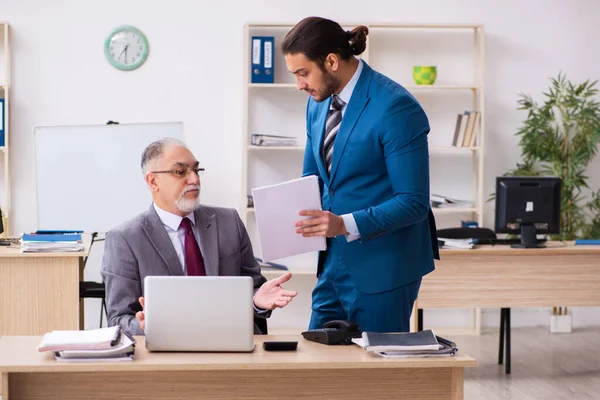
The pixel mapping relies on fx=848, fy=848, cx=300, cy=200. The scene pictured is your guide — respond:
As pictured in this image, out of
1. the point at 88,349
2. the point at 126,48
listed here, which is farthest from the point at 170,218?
the point at 126,48

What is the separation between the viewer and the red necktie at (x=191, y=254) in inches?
105

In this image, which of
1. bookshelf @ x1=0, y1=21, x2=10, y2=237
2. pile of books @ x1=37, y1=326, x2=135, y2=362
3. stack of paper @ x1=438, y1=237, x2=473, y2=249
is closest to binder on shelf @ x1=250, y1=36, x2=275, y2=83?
bookshelf @ x1=0, y1=21, x2=10, y2=237

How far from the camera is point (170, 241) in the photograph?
2641 mm

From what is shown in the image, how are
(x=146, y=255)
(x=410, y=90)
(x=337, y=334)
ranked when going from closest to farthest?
(x=337, y=334) < (x=146, y=255) < (x=410, y=90)

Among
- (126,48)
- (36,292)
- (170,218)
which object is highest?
(126,48)

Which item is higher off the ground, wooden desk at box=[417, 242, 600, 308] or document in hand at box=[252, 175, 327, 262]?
document in hand at box=[252, 175, 327, 262]

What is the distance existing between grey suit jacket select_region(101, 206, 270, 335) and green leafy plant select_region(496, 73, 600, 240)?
3.88m

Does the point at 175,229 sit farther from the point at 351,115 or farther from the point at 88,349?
the point at 88,349

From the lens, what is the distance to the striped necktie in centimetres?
253

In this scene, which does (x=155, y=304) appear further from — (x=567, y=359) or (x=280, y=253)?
(x=567, y=359)

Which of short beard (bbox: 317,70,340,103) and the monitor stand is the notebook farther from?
the monitor stand

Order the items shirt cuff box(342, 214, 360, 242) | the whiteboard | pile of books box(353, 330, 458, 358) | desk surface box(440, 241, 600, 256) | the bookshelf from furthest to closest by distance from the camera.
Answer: the bookshelf < the whiteboard < desk surface box(440, 241, 600, 256) < shirt cuff box(342, 214, 360, 242) < pile of books box(353, 330, 458, 358)

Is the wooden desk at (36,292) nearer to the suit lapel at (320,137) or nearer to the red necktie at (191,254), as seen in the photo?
the red necktie at (191,254)

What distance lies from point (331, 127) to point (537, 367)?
10.3 ft
